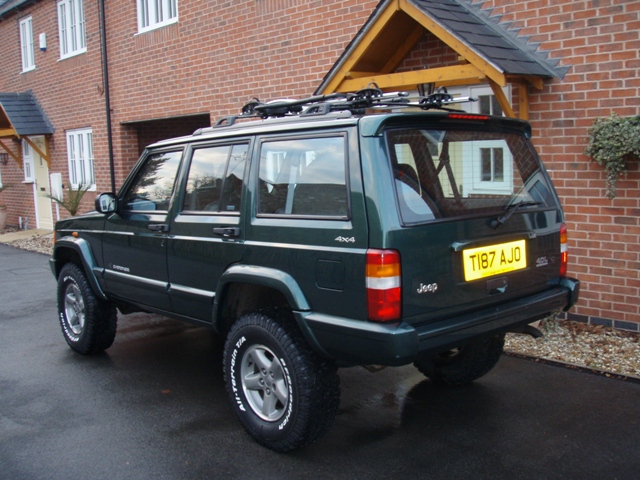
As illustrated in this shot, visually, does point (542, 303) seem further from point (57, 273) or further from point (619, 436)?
point (57, 273)

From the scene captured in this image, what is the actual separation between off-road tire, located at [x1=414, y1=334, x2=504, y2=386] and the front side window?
7.18 feet

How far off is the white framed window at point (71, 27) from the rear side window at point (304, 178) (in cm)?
1148

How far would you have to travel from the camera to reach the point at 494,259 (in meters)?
3.62

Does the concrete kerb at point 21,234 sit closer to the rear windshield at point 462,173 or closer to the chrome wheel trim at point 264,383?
the chrome wheel trim at point 264,383

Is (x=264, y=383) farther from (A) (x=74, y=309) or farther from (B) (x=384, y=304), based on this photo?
(A) (x=74, y=309)

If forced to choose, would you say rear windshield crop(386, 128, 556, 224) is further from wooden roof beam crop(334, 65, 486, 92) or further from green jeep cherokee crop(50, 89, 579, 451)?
wooden roof beam crop(334, 65, 486, 92)

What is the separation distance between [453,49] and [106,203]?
11.7 ft

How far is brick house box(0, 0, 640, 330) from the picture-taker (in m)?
5.91

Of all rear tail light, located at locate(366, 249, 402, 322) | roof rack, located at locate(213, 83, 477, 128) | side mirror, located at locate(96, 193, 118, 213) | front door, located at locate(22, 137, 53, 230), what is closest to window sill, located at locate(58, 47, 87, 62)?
front door, located at locate(22, 137, 53, 230)

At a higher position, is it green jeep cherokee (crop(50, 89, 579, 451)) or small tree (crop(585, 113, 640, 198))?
small tree (crop(585, 113, 640, 198))

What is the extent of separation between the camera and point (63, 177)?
15.3 meters

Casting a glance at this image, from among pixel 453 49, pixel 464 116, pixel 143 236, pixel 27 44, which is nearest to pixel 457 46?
pixel 453 49

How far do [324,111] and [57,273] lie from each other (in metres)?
3.58

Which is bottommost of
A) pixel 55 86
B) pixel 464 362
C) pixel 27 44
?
pixel 464 362
